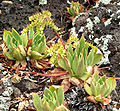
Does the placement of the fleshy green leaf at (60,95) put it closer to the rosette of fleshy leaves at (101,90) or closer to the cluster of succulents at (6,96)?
the rosette of fleshy leaves at (101,90)

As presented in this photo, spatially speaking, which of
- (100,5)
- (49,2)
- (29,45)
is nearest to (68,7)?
(49,2)

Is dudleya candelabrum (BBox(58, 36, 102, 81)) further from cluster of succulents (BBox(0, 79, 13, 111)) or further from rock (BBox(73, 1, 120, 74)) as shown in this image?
cluster of succulents (BBox(0, 79, 13, 111))

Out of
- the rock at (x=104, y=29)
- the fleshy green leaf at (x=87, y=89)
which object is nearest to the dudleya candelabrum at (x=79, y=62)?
the fleshy green leaf at (x=87, y=89)

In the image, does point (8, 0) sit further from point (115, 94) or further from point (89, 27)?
point (115, 94)

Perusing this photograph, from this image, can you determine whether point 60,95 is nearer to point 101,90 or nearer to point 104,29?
point 101,90

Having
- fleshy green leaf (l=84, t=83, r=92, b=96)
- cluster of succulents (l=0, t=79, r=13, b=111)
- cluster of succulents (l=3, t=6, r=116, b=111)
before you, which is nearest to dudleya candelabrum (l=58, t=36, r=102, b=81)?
cluster of succulents (l=3, t=6, r=116, b=111)

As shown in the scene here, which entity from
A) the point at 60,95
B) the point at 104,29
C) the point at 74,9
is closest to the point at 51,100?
the point at 60,95
